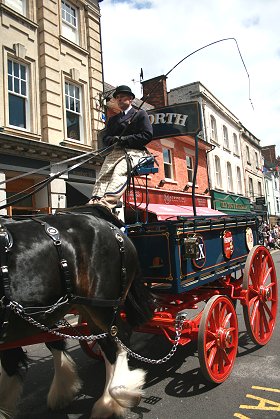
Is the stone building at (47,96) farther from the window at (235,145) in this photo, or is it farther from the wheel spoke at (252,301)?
the window at (235,145)

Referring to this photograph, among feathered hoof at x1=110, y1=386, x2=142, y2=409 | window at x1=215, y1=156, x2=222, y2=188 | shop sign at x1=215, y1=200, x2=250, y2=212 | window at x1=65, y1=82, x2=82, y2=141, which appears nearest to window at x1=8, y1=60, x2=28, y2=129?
window at x1=65, y1=82, x2=82, y2=141

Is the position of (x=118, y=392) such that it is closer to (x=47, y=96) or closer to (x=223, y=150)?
(x=47, y=96)

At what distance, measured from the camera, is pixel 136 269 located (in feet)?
11.7

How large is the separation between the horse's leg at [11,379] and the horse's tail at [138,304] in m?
1.05

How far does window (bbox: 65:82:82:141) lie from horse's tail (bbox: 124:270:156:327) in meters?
9.48

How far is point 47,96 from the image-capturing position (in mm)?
11359

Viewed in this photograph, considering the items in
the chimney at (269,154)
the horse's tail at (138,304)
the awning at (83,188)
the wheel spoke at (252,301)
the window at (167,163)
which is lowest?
the wheel spoke at (252,301)

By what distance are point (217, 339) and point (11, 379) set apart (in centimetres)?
201

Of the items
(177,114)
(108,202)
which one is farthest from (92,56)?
(108,202)

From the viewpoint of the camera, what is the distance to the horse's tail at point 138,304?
11.8ft

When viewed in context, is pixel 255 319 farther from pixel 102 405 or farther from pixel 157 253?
pixel 102 405

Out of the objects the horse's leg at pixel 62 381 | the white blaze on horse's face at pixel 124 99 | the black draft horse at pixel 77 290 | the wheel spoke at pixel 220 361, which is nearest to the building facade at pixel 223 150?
the white blaze on horse's face at pixel 124 99

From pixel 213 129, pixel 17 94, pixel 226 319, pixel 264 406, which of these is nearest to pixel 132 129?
pixel 226 319

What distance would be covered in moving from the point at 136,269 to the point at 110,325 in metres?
0.58
